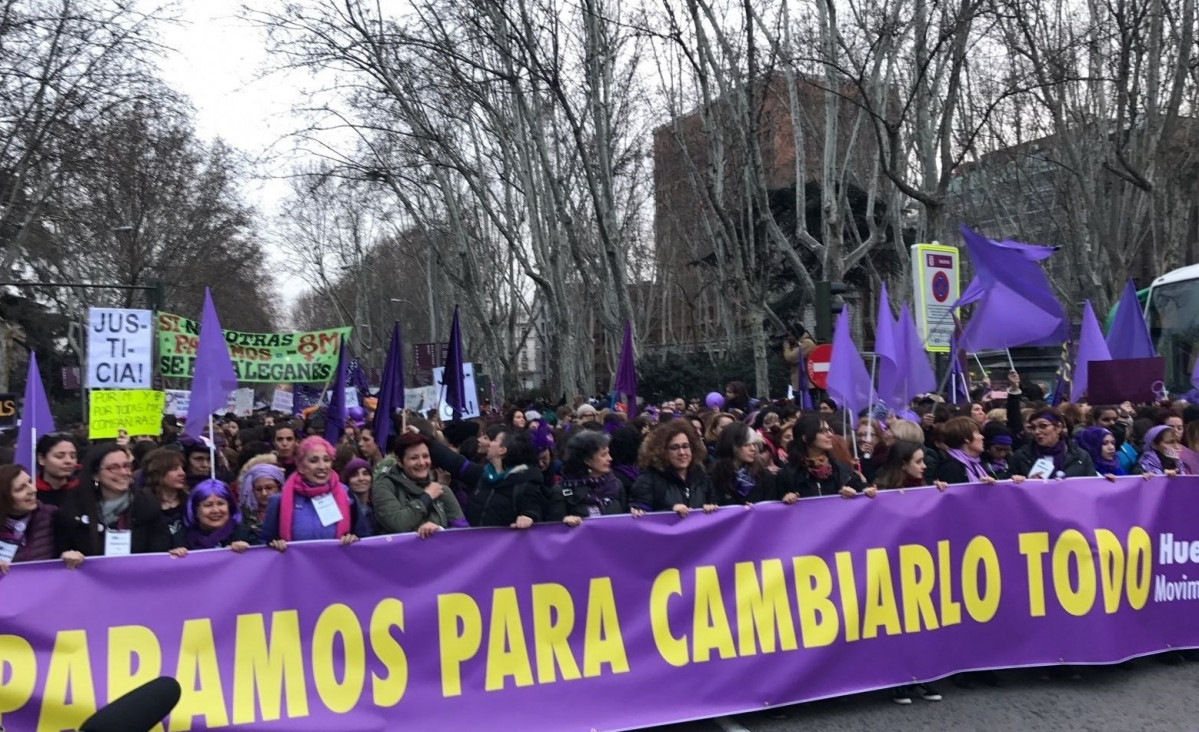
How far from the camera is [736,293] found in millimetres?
34500

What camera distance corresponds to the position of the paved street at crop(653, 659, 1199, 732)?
5125 millimetres

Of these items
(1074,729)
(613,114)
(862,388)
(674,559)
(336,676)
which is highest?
(613,114)

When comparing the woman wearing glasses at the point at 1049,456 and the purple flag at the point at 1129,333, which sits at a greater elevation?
the purple flag at the point at 1129,333

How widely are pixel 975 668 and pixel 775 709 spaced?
1112 millimetres

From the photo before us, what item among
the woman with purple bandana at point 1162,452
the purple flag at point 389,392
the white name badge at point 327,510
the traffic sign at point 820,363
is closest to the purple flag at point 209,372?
the white name badge at point 327,510

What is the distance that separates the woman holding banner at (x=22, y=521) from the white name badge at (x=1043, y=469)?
5356 millimetres

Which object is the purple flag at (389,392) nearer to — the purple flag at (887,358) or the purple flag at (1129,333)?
the purple flag at (887,358)

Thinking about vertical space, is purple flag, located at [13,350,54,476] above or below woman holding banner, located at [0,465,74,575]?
above

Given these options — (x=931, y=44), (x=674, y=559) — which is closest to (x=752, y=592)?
(x=674, y=559)

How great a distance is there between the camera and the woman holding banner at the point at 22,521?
4457mm

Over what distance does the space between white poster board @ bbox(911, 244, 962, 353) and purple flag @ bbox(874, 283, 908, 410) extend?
2.60 m

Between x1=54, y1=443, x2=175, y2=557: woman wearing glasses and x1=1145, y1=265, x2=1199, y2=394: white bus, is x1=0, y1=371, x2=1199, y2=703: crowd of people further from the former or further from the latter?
x1=1145, y1=265, x2=1199, y2=394: white bus

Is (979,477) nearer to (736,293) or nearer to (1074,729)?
(1074,729)

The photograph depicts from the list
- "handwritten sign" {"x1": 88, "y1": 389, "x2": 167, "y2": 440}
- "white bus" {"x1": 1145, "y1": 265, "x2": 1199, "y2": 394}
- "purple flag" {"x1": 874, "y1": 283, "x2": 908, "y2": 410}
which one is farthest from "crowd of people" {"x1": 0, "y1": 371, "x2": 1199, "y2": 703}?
"white bus" {"x1": 1145, "y1": 265, "x2": 1199, "y2": 394}
